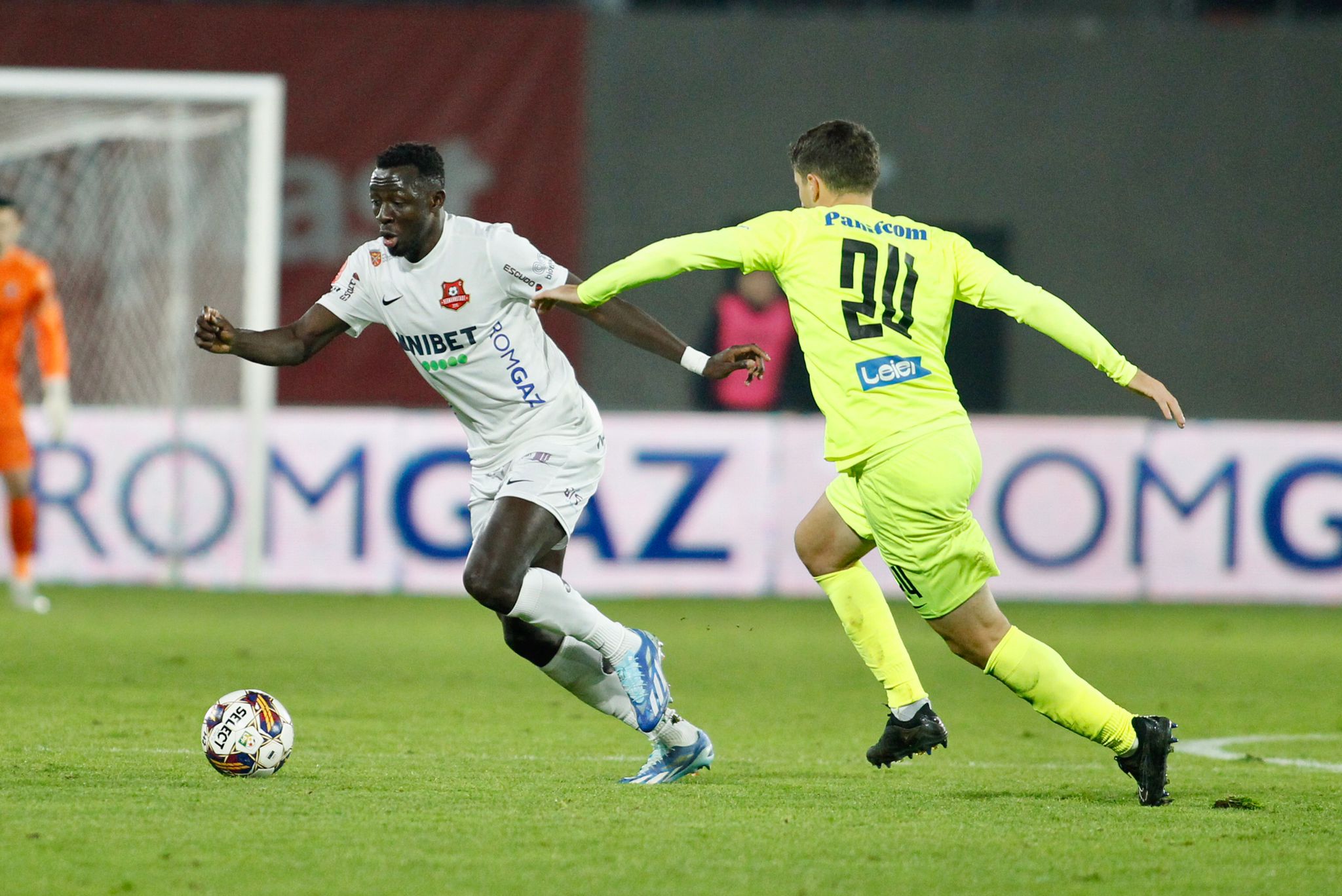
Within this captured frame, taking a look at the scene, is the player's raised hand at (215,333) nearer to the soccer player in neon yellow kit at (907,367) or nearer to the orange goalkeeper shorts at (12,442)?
the soccer player in neon yellow kit at (907,367)

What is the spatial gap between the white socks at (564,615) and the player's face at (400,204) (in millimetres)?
1148

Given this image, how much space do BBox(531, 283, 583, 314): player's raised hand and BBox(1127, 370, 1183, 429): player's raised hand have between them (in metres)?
1.58

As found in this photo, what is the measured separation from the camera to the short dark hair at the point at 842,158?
17.9 feet

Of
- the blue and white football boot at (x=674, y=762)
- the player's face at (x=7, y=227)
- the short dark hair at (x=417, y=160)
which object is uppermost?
the player's face at (x=7, y=227)

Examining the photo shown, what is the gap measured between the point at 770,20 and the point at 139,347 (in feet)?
22.8

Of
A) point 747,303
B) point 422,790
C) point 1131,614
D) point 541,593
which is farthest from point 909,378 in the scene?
point 747,303

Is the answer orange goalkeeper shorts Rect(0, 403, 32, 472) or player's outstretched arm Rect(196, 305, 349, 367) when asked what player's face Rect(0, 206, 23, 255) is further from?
player's outstretched arm Rect(196, 305, 349, 367)

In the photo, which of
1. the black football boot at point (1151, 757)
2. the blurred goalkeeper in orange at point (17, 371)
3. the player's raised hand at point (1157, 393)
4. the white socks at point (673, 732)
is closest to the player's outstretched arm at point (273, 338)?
the white socks at point (673, 732)

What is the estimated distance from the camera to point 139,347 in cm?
1395

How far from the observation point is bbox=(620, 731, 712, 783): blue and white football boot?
556 centimetres

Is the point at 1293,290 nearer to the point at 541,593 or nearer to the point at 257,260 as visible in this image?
the point at 257,260

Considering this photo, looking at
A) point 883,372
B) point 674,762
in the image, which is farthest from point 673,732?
point 883,372

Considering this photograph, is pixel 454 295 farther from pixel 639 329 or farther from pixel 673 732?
pixel 673 732

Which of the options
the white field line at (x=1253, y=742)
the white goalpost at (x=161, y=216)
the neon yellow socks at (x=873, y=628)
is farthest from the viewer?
the white goalpost at (x=161, y=216)
